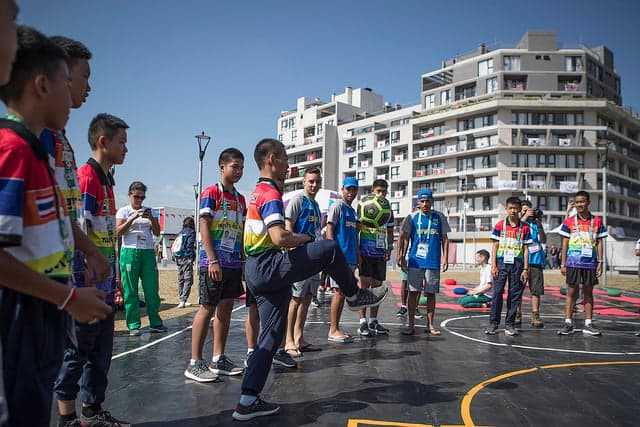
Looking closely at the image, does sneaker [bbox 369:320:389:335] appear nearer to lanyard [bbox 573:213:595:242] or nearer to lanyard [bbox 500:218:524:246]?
lanyard [bbox 500:218:524:246]

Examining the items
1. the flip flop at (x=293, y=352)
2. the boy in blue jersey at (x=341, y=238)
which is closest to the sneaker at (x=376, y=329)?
the boy in blue jersey at (x=341, y=238)

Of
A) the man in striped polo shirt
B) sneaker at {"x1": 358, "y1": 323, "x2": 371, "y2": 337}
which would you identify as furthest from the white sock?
sneaker at {"x1": 358, "y1": 323, "x2": 371, "y2": 337}

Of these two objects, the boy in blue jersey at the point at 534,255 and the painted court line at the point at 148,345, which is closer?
the painted court line at the point at 148,345

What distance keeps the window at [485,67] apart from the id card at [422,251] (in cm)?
6139

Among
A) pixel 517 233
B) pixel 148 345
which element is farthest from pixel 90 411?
pixel 517 233

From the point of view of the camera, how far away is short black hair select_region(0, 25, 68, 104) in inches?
74.0

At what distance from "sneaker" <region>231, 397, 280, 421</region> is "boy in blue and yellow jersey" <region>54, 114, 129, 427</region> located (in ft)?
2.87

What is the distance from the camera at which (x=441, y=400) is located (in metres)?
3.97

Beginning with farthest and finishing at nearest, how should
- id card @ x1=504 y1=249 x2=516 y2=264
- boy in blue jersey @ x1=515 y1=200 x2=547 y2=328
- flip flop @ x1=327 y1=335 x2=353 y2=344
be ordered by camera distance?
boy in blue jersey @ x1=515 y1=200 x2=547 y2=328 → id card @ x1=504 y1=249 x2=516 y2=264 → flip flop @ x1=327 y1=335 x2=353 y2=344

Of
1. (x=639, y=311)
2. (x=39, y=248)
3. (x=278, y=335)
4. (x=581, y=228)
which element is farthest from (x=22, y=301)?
(x=639, y=311)

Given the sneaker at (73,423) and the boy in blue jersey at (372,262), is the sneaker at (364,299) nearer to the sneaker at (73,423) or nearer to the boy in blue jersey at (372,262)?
the sneaker at (73,423)

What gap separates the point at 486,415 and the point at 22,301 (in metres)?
3.37

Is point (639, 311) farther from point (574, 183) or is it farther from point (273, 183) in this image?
point (574, 183)

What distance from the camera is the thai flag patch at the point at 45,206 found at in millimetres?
1856
